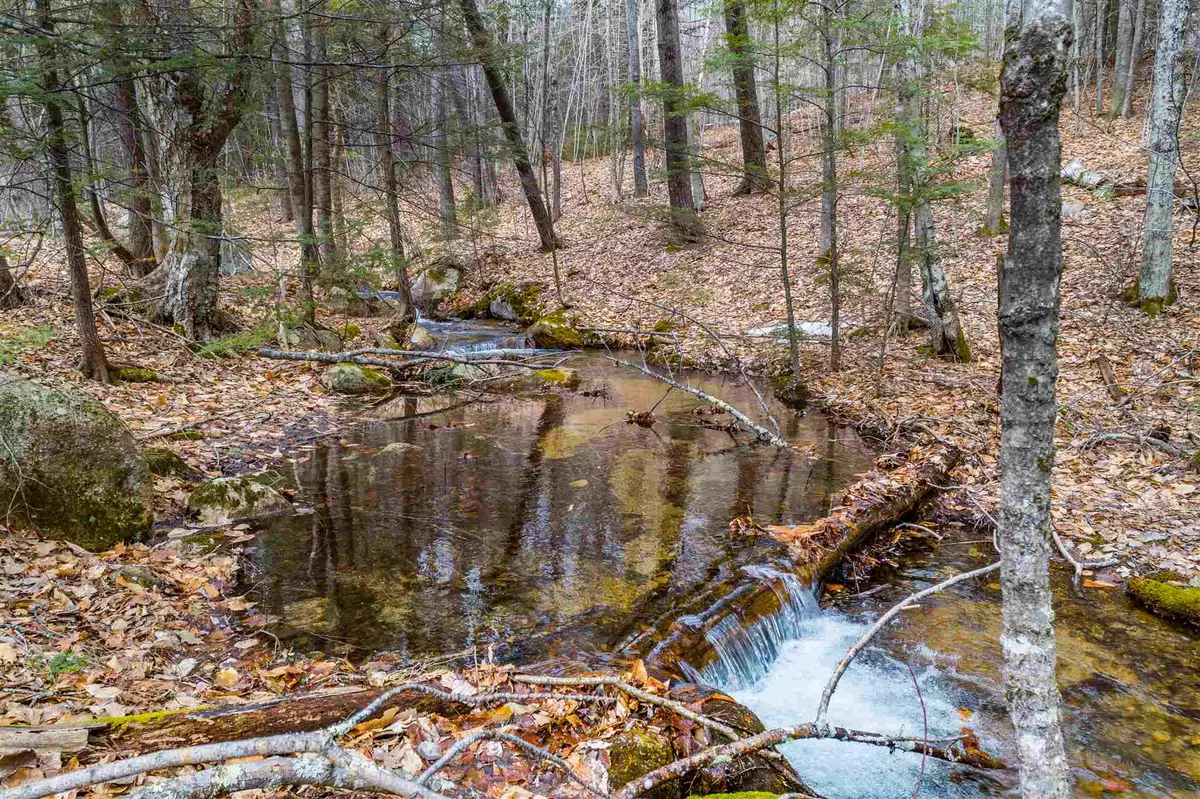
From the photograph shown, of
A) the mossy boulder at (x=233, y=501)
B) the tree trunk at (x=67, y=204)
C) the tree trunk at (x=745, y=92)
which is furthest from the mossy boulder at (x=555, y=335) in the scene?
the mossy boulder at (x=233, y=501)

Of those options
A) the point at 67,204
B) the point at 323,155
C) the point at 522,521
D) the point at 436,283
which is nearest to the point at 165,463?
the point at 67,204

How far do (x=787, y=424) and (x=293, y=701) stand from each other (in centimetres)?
757

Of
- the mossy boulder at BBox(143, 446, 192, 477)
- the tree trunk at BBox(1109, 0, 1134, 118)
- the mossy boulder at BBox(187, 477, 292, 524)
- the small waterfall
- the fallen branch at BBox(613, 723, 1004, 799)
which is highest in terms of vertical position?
the tree trunk at BBox(1109, 0, 1134, 118)

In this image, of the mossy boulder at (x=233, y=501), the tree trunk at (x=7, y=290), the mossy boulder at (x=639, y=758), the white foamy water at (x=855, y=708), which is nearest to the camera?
the mossy boulder at (x=639, y=758)

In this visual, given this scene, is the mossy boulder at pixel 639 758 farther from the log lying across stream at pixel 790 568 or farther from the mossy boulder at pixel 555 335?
the mossy boulder at pixel 555 335

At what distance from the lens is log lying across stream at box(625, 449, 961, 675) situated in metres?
4.23

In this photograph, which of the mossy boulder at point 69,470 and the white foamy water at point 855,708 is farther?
the mossy boulder at point 69,470

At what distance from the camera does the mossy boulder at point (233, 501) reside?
5.77m

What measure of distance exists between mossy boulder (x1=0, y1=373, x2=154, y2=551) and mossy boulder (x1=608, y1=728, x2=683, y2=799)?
4.25m

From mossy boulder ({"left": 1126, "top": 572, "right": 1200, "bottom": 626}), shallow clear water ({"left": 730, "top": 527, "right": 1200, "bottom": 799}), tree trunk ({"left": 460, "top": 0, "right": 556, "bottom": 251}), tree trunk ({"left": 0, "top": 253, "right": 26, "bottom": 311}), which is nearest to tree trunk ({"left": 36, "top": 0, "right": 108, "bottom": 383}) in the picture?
tree trunk ({"left": 0, "top": 253, "right": 26, "bottom": 311})

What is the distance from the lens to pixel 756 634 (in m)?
4.70

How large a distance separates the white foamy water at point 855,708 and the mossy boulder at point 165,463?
533 cm

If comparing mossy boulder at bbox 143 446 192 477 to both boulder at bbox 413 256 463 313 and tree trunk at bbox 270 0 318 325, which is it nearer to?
tree trunk at bbox 270 0 318 325

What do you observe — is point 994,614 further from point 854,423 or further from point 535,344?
point 535,344
